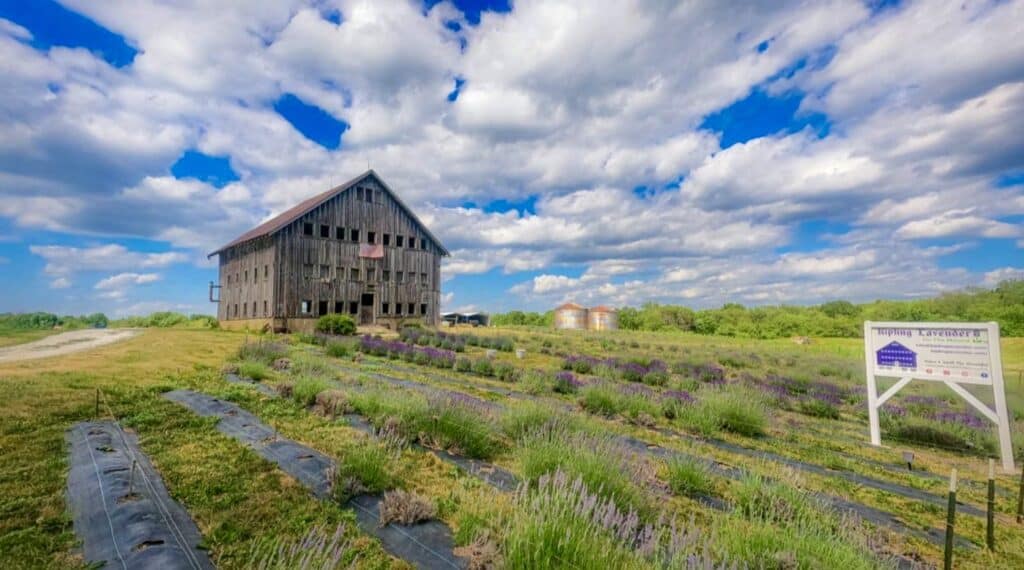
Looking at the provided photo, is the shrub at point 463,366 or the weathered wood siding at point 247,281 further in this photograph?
the weathered wood siding at point 247,281

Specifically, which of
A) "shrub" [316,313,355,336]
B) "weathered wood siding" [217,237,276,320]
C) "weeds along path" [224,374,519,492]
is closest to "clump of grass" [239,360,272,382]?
"weeds along path" [224,374,519,492]

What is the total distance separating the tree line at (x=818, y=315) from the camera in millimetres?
32531

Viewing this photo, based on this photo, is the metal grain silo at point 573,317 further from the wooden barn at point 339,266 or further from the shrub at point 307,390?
the shrub at point 307,390

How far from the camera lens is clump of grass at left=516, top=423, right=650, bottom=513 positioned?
416 cm

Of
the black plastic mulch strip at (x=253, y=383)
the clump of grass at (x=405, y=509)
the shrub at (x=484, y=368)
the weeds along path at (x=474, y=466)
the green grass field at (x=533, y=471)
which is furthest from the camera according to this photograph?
the shrub at (x=484, y=368)

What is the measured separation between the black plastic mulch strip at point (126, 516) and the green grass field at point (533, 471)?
0.14m

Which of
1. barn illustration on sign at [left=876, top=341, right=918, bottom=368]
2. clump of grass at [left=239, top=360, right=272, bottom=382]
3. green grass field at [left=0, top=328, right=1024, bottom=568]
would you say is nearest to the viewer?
green grass field at [left=0, top=328, right=1024, bottom=568]

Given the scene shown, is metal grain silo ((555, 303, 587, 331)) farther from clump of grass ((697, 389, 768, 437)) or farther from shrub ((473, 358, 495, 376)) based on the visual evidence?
clump of grass ((697, 389, 768, 437))

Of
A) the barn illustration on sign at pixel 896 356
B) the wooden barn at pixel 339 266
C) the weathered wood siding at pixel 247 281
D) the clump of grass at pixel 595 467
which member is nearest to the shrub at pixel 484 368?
the clump of grass at pixel 595 467

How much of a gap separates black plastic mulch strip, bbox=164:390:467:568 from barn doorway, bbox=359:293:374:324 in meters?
23.1

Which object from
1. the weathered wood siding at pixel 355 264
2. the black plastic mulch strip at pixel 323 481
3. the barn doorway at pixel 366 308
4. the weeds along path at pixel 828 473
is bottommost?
the weeds along path at pixel 828 473

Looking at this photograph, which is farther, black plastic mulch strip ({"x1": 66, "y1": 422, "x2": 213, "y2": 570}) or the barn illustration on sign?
the barn illustration on sign

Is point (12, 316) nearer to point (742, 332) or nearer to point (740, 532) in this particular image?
point (740, 532)

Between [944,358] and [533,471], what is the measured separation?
9.42 metres
